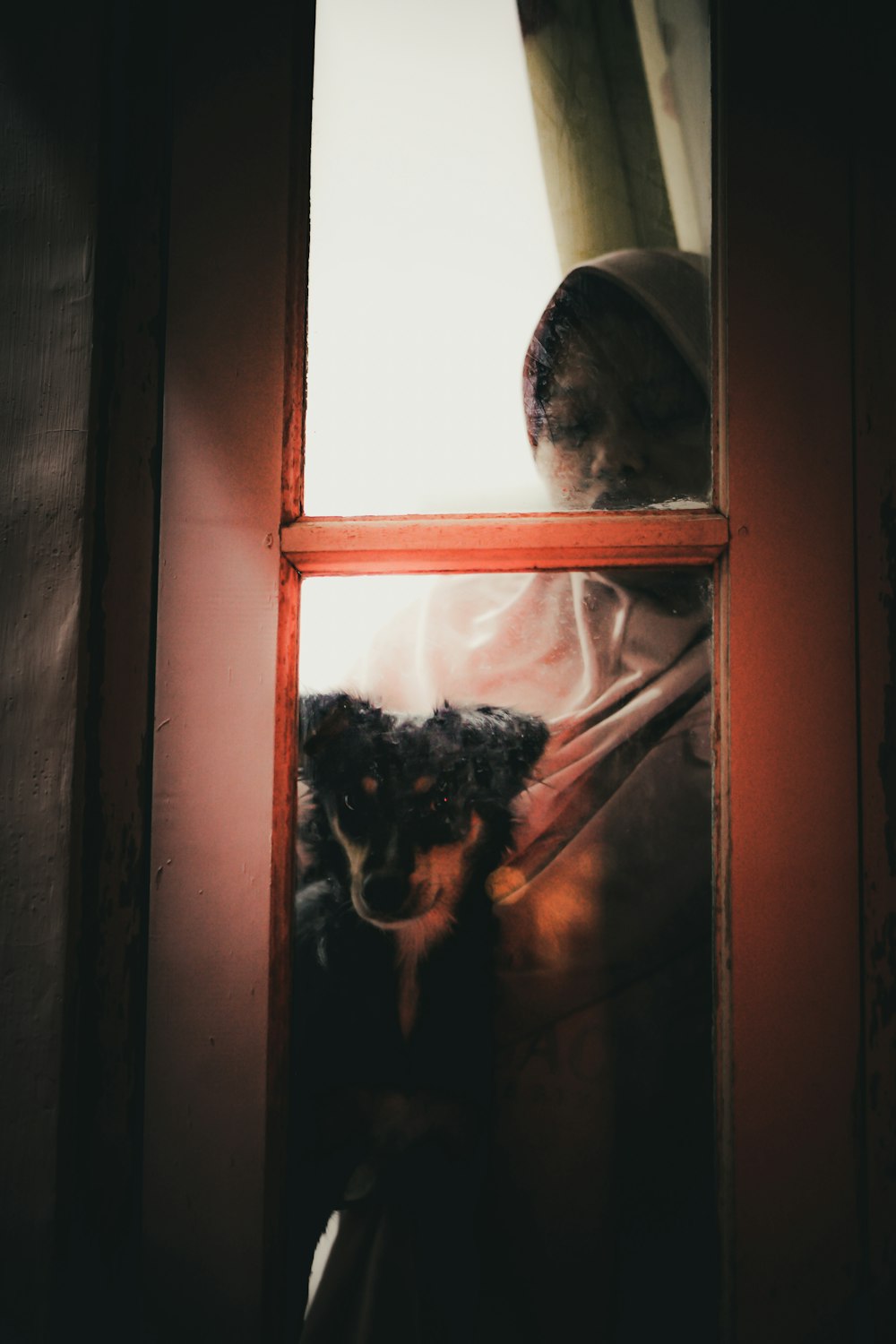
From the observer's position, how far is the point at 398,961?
65 centimetres

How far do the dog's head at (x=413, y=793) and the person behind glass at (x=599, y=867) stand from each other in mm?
22

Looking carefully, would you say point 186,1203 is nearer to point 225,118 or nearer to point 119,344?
point 119,344

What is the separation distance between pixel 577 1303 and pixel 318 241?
101 centimetres

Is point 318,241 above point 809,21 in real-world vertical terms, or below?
below

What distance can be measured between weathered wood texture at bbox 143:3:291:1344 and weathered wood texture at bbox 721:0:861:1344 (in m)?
0.41

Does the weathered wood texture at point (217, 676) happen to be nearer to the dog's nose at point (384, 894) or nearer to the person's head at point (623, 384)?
the dog's nose at point (384, 894)

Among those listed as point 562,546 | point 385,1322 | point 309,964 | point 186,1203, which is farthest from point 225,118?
point 385,1322

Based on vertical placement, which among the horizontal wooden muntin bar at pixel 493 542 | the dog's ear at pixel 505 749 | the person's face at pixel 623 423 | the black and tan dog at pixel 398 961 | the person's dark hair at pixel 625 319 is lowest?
the black and tan dog at pixel 398 961

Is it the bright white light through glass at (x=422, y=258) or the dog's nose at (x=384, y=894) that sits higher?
the bright white light through glass at (x=422, y=258)

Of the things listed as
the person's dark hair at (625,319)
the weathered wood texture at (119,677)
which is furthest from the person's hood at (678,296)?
the weathered wood texture at (119,677)

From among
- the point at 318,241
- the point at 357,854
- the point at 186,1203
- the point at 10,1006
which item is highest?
the point at 318,241

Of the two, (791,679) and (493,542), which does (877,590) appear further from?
(493,542)

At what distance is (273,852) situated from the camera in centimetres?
63

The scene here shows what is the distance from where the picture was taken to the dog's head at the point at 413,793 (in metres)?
0.65
